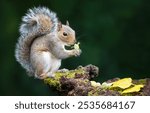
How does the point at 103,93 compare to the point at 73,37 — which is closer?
the point at 103,93

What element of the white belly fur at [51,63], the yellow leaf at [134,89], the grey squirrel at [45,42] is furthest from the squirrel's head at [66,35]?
the yellow leaf at [134,89]

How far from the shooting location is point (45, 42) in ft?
14.3

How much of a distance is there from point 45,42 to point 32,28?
15cm

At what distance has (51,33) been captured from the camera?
173 inches

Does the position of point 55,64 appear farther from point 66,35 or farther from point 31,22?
point 31,22

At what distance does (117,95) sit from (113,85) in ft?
0.45

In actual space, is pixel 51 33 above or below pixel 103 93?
above

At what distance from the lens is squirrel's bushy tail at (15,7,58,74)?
4.38m

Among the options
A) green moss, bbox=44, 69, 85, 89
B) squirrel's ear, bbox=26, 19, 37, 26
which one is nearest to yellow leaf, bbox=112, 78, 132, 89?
green moss, bbox=44, 69, 85, 89

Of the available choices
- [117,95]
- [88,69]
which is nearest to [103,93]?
[117,95]

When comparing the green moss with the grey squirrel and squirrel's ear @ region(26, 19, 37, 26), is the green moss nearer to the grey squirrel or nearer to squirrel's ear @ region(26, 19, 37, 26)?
the grey squirrel

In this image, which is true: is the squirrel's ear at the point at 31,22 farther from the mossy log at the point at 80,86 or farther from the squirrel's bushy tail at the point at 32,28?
the mossy log at the point at 80,86

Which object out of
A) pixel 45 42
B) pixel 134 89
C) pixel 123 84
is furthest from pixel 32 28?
pixel 134 89

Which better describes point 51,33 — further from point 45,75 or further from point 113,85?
point 113,85
